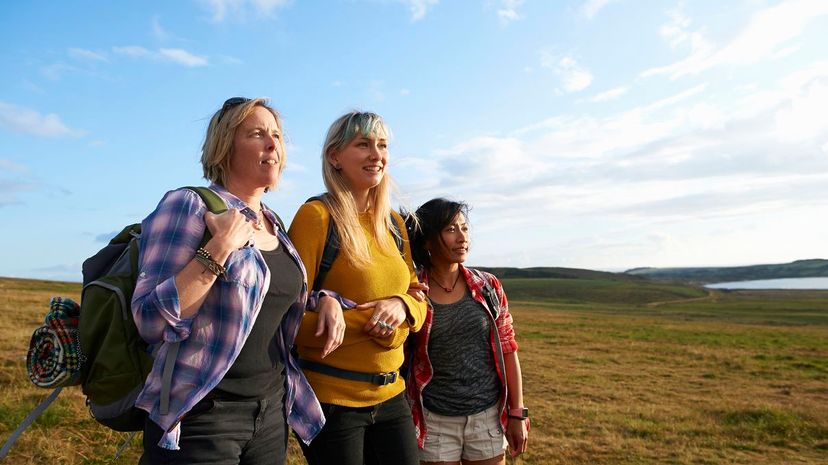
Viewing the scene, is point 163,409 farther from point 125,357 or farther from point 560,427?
point 560,427

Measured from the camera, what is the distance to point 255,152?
101 inches

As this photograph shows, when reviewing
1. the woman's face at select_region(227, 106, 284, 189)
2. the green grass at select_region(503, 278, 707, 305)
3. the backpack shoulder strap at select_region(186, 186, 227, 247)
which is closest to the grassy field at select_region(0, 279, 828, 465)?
the woman's face at select_region(227, 106, 284, 189)

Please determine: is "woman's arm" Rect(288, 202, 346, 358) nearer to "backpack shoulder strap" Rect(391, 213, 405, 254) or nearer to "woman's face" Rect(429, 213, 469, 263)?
"backpack shoulder strap" Rect(391, 213, 405, 254)

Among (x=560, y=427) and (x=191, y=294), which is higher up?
(x=191, y=294)

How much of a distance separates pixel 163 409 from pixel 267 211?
1014 millimetres

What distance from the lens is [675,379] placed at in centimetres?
1495

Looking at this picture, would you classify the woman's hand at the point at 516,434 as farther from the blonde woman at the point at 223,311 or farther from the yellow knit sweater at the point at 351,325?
the blonde woman at the point at 223,311

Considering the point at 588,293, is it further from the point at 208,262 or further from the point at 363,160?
the point at 208,262

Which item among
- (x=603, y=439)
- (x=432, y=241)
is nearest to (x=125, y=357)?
(x=432, y=241)

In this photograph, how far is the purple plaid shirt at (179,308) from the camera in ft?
6.65

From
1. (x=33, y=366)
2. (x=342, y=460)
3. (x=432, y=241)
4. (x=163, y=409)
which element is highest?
(x=432, y=241)

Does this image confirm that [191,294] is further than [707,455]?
No

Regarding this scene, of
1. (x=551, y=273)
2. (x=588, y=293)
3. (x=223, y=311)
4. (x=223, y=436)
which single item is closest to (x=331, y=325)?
(x=223, y=311)

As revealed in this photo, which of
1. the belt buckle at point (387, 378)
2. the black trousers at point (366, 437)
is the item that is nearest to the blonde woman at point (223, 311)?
the black trousers at point (366, 437)
